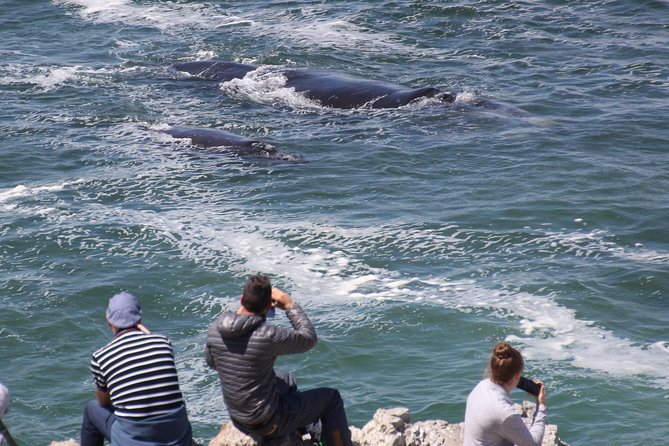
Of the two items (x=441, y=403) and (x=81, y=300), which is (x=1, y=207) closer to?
(x=81, y=300)

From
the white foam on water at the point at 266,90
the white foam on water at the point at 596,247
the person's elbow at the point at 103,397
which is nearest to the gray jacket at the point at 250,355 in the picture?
the person's elbow at the point at 103,397

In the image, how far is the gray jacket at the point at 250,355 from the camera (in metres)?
8.20

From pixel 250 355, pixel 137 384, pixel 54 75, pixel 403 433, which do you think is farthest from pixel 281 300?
pixel 54 75

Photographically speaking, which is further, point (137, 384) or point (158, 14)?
point (158, 14)

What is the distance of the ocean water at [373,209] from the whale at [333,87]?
350 millimetres

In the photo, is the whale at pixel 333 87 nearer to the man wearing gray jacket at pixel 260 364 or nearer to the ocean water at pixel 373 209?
the ocean water at pixel 373 209

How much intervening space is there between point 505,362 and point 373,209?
10751mm

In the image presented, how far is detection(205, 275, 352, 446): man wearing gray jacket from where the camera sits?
26.9 ft

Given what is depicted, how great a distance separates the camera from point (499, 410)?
7.53 m

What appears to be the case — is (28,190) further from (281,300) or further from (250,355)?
(250,355)

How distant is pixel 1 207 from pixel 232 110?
267 inches

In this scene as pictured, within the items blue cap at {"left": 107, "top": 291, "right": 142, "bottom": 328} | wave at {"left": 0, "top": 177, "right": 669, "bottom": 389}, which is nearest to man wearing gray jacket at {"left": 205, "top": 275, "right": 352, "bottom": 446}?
blue cap at {"left": 107, "top": 291, "right": 142, "bottom": 328}

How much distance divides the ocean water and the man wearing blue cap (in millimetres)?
3470

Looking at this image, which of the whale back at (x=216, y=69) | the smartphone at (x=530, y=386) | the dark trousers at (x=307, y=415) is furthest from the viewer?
the whale back at (x=216, y=69)
